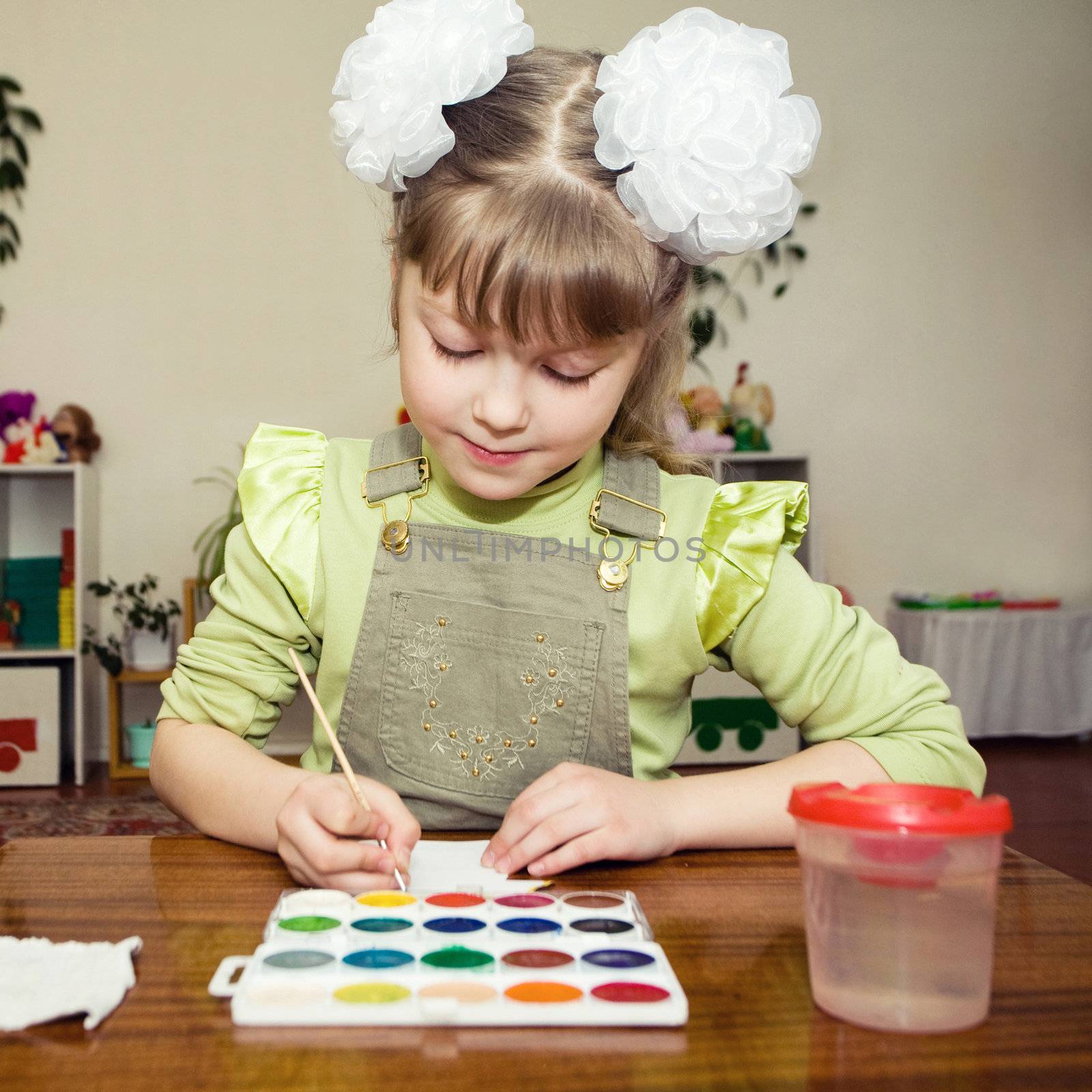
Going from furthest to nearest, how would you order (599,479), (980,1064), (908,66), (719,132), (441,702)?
(908,66) → (599,479) → (441,702) → (719,132) → (980,1064)

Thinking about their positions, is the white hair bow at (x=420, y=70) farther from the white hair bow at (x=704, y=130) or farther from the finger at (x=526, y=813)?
the finger at (x=526, y=813)

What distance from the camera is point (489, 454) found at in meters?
A: 0.87

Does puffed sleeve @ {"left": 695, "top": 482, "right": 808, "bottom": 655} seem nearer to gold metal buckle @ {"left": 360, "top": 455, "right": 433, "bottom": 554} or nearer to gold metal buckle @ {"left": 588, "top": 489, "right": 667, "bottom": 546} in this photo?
gold metal buckle @ {"left": 588, "top": 489, "right": 667, "bottom": 546}

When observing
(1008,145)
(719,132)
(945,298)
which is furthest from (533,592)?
(1008,145)

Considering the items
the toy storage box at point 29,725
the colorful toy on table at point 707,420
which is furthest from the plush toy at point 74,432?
the colorful toy on table at point 707,420

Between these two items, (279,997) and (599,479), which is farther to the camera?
(599,479)

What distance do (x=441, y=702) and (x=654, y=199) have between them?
17.0 inches

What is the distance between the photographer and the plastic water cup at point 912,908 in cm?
47

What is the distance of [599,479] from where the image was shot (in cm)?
106

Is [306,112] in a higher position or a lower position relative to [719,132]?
higher

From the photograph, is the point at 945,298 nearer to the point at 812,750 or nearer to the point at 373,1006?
the point at 812,750

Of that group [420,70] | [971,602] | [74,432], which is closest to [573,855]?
[420,70]

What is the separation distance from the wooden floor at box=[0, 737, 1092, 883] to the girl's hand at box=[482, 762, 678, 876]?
184cm

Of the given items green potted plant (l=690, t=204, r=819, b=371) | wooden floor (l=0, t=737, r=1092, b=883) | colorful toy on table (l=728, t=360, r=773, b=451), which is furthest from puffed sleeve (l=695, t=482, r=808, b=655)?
green potted plant (l=690, t=204, r=819, b=371)
